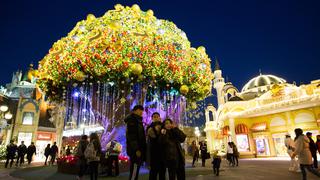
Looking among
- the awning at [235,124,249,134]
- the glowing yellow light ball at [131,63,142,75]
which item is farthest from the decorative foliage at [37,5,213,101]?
the awning at [235,124,249,134]

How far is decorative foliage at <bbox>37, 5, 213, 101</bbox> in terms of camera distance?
31.9 ft

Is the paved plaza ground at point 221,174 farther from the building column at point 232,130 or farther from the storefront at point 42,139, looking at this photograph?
the storefront at point 42,139

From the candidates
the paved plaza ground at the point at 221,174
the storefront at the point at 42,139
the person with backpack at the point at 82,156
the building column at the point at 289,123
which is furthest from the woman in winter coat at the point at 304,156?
the storefront at the point at 42,139

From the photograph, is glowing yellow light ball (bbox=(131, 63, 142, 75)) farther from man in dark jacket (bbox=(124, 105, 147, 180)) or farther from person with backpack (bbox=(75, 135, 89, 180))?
man in dark jacket (bbox=(124, 105, 147, 180))

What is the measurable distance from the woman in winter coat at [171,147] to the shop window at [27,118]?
3252 cm

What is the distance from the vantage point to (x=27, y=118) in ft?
101

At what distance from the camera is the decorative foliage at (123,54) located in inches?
383

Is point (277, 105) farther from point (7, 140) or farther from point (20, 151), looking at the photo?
point (7, 140)

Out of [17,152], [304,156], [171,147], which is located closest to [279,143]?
[304,156]

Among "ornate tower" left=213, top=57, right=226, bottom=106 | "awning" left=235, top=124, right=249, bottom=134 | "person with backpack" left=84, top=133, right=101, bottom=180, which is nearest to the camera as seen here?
"person with backpack" left=84, top=133, right=101, bottom=180

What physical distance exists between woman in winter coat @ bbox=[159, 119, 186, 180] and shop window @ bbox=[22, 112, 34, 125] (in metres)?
32.5

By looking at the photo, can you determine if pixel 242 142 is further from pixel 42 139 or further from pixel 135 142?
pixel 42 139

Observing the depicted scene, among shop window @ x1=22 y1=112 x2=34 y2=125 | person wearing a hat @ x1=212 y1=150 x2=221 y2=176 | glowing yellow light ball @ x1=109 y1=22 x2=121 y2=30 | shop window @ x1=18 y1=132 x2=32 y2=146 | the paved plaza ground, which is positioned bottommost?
the paved plaza ground

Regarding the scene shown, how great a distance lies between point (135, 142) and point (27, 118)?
107 ft
